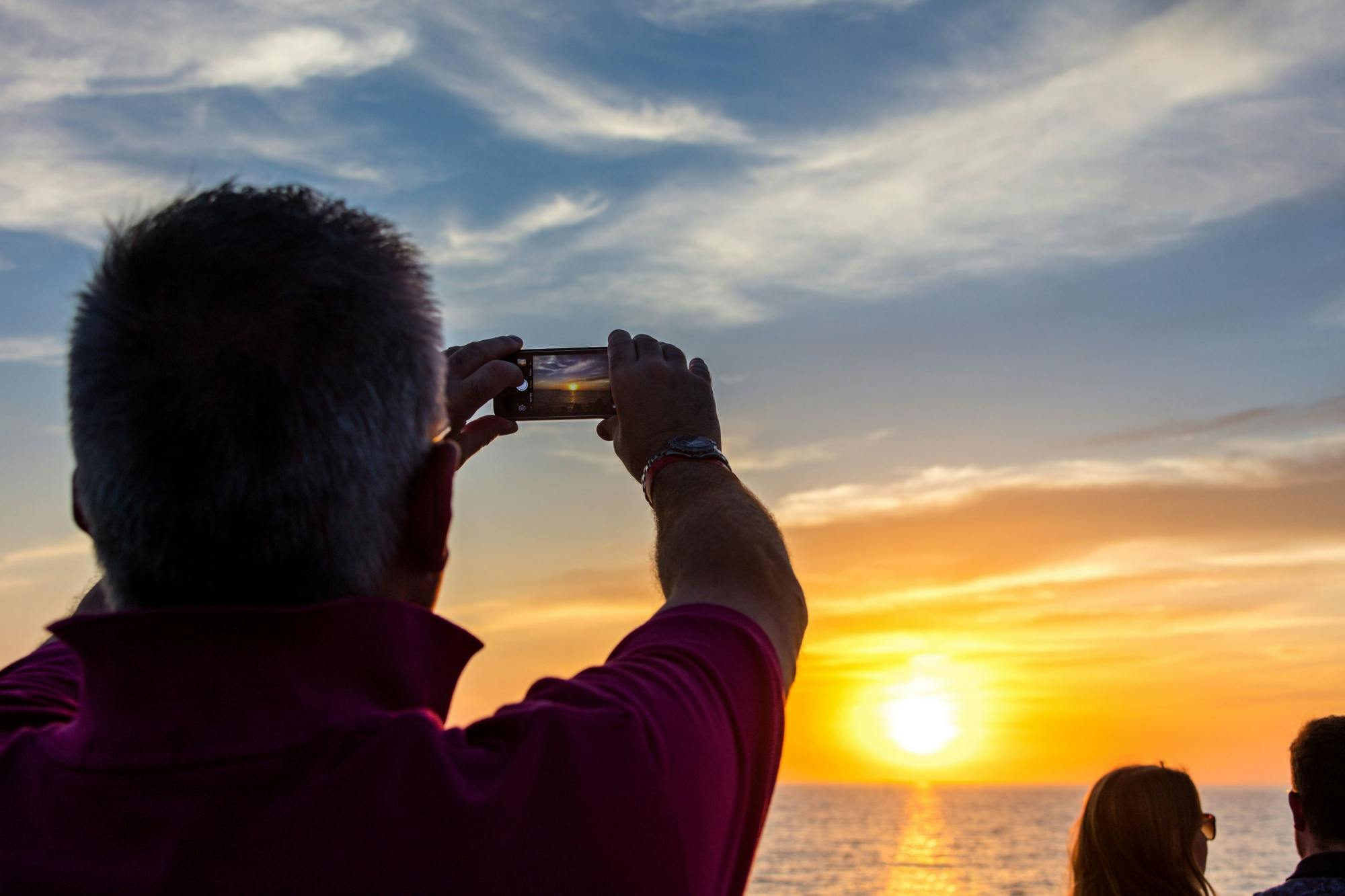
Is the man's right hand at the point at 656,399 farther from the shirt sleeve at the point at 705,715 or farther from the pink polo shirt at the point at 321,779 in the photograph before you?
the pink polo shirt at the point at 321,779

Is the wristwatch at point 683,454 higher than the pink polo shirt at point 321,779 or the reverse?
higher

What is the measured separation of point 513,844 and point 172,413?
666mm

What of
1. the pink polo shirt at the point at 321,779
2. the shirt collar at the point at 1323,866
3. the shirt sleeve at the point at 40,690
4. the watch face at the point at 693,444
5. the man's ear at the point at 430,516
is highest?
the watch face at the point at 693,444

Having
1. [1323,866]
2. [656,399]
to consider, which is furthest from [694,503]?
[1323,866]

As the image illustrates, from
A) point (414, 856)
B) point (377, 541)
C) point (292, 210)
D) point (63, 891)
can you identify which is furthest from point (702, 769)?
point (292, 210)

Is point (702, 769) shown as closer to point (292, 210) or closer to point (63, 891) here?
point (63, 891)

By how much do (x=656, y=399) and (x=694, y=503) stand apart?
365mm

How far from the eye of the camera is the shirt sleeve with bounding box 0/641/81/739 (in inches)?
65.8

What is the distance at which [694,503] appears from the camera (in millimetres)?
1930

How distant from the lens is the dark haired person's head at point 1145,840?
5.33 meters

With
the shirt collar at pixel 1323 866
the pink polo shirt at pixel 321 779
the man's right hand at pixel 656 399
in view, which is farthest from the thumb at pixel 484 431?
the shirt collar at pixel 1323 866

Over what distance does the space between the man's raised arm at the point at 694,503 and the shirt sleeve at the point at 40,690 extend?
3.11 feet

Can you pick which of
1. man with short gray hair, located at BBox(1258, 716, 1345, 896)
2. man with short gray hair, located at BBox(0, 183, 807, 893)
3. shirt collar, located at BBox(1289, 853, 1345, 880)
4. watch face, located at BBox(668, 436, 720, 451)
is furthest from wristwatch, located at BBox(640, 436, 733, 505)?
shirt collar, located at BBox(1289, 853, 1345, 880)

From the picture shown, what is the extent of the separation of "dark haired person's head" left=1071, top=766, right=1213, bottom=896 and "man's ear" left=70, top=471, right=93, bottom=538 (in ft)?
16.6
